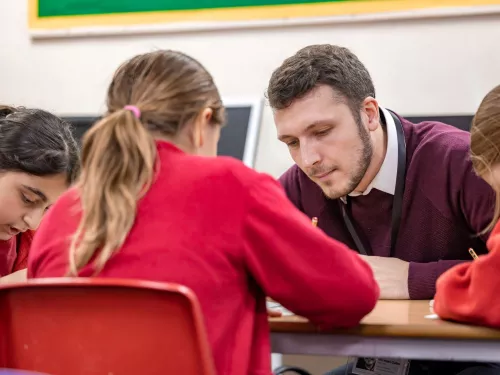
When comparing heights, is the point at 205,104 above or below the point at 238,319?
above

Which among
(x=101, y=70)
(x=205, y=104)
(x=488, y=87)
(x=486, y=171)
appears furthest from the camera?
(x=101, y=70)

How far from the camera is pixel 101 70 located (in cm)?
304

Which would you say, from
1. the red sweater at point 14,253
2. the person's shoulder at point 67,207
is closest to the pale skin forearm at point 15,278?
the red sweater at point 14,253

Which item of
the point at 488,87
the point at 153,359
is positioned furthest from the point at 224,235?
the point at 488,87

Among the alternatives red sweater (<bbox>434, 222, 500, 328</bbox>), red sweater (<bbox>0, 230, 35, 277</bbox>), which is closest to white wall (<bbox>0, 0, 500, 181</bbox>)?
red sweater (<bbox>0, 230, 35, 277</bbox>)

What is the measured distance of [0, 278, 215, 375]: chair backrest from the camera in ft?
3.16

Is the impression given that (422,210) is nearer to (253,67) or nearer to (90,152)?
(90,152)

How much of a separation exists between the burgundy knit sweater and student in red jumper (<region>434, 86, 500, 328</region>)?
0.97 ft

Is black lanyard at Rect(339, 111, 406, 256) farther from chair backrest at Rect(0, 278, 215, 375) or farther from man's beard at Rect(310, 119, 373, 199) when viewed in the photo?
chair backrest at Rect(0, 278, 215, 375)

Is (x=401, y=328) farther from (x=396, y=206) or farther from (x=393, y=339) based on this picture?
(x=396, y=206)

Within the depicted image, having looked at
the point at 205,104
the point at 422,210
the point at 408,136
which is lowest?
the point at 422,210

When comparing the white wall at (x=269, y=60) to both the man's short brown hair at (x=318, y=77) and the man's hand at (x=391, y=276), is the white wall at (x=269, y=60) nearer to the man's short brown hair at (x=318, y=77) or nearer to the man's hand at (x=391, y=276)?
the man's short brown hair at (x=318, y=77)

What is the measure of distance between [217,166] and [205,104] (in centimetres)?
16

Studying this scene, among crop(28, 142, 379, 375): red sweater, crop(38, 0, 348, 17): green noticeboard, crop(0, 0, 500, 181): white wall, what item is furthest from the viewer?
crop(38, 0, 348, 17): green noticeboard
